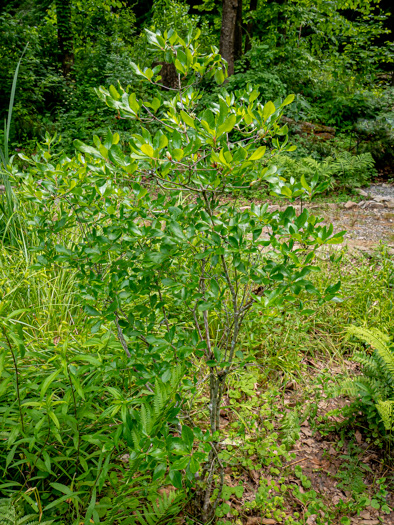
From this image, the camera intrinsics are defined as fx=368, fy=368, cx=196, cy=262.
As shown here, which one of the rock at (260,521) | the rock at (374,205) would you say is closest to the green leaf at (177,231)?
the rock at (260,521)

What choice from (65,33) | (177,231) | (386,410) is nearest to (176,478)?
(177,231)

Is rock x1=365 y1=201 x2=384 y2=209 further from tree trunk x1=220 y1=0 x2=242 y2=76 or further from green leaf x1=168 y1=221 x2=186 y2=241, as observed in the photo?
green leaf x1=168 y1=221 x2=186 y2=241

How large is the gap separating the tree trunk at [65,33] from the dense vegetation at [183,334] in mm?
8689

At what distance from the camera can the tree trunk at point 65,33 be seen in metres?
9.80

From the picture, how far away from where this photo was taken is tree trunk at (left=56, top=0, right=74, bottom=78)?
9.80 m

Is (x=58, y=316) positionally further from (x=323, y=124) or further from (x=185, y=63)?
(x=323, y=124)

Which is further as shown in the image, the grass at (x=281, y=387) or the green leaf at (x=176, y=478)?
the grass at (x=281, y=387)

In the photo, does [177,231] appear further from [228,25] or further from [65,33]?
[65,33]

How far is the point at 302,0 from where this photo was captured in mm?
10164

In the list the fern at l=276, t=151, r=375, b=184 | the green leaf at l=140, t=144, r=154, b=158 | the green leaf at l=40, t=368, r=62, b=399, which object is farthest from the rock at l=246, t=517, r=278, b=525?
the fern at l=276, t=151, r=375, b=184

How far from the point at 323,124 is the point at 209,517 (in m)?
8.51

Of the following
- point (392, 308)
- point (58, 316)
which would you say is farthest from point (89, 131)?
point (392, 308)

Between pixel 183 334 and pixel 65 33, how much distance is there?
37.1 feet

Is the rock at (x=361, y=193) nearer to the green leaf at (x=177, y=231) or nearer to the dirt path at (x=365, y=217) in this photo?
the dirt path at (x=365, y=217)
